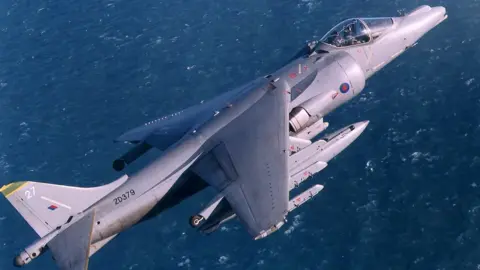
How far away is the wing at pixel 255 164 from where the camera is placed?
127 feet

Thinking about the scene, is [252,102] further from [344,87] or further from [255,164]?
[344,87]

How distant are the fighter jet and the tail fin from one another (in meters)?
0.07

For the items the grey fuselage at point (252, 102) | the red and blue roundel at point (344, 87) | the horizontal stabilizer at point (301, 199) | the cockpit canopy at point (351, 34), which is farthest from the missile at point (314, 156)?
the cockpit canopy at point (351, 34)

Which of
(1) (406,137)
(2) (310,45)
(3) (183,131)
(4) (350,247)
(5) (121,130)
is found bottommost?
(4) (350,247)

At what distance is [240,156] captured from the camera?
42.2m

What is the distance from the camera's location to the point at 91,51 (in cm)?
7438

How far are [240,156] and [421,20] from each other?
22278 mm

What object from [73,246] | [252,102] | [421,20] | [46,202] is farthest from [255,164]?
[421,20]

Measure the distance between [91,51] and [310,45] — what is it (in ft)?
121

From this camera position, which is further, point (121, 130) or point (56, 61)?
point (56, 61)

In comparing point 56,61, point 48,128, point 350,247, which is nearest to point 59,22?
point 56,61

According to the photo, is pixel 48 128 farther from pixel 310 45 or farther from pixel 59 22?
pixel 310 45

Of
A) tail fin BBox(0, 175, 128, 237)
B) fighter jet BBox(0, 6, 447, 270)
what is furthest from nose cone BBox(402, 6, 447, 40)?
tail fin BBox(0, 175, 128, 237)

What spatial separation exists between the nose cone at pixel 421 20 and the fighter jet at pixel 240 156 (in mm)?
102
